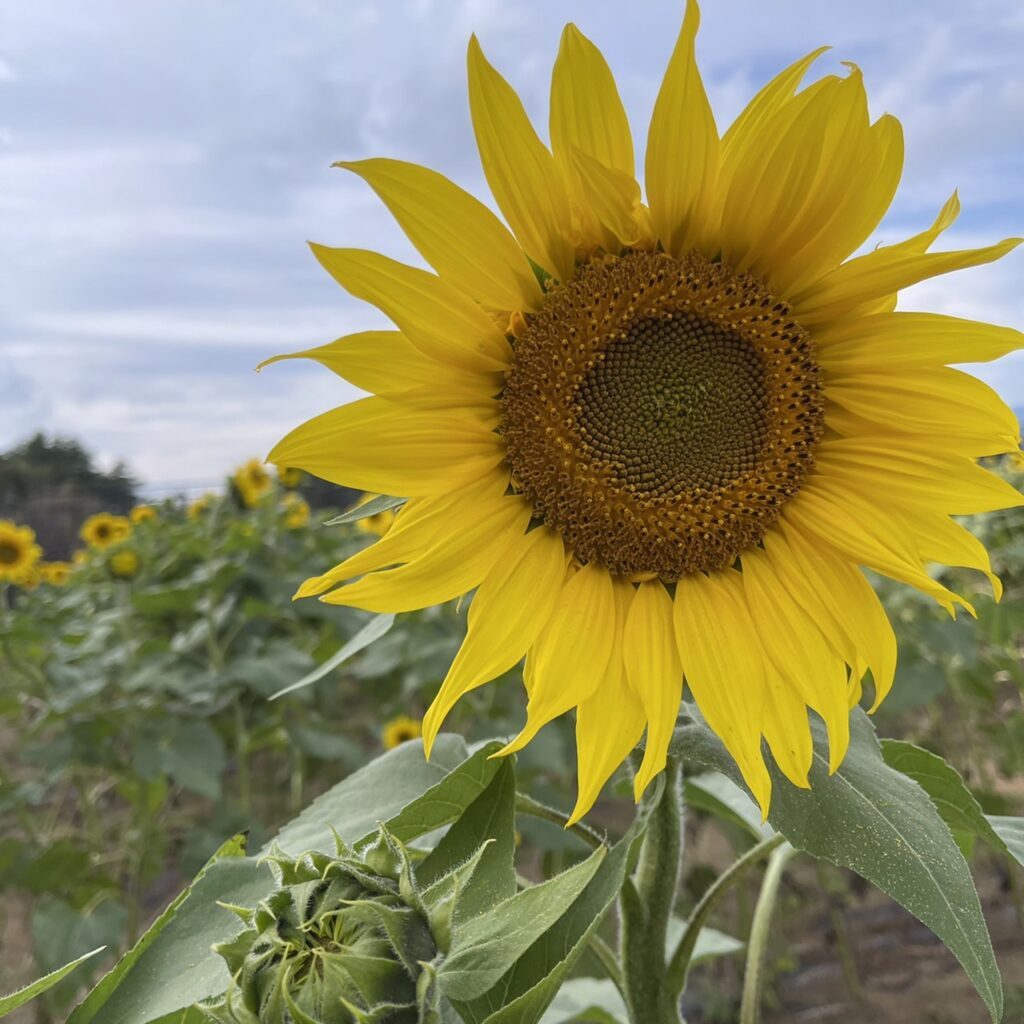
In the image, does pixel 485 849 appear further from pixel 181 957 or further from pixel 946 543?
pixel 946 543

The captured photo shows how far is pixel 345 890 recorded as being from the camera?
0.72 metres

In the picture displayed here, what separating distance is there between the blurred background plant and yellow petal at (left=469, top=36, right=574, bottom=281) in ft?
5.14

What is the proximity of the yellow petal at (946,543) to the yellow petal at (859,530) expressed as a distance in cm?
2

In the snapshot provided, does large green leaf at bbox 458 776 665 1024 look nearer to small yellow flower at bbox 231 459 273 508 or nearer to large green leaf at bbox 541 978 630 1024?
large green leaf at bbox 541 978 630 1024

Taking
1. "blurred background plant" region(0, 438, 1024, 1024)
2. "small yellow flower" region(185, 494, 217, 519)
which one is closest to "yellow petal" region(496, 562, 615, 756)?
"blurred background plant" region(0, 438, 1024, 1024)

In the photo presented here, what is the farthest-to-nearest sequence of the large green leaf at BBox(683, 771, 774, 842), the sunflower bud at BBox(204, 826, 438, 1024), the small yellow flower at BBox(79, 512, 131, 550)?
1. the small yellow flower at BBox(79, 512, 131, 550)
2. the large green leaf at BBox(683, 771, 774, 842)
3. the sunflower bud at BBox(204, 826, 438, 1024)

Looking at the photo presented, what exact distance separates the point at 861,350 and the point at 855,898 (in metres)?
3.45

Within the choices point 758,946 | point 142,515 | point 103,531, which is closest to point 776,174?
point 758,946

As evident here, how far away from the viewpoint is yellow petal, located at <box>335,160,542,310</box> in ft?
2.91

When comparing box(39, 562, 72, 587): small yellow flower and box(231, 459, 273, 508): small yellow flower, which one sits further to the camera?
box(39, 562, 72, 587): small yellow flower

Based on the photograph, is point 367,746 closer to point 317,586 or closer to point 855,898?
point 855,898

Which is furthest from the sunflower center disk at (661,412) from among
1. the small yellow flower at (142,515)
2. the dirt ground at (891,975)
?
the small yellow flower at (142,515)

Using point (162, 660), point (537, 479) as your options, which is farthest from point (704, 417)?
point (162, 660)

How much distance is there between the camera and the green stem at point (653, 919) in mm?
1053
